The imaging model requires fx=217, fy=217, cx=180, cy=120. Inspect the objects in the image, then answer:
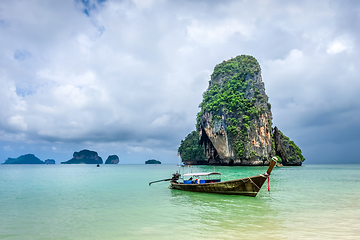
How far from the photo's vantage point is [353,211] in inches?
372

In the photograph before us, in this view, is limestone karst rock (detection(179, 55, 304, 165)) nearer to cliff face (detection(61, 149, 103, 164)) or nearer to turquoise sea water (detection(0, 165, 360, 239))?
turquoise sea water (detection(0, 165, 360, 239))

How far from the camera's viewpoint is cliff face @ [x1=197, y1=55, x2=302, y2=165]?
5334 centimetres

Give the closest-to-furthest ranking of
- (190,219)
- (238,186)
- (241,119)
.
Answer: (190,219)
(238,186)
(241,119)

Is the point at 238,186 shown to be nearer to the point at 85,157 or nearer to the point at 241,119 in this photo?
the point at 241,119

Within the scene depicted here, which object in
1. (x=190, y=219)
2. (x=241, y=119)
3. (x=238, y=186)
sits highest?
(x=241, y=119)

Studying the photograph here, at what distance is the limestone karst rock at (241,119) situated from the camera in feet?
175

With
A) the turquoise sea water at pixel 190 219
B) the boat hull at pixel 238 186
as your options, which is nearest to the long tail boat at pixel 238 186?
the boat hull at pixel 238 186

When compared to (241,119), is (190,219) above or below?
below

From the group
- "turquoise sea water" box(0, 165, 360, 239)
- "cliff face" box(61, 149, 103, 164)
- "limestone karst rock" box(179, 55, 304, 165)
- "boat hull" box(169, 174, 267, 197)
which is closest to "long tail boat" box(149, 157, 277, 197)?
"boat hull" box(169, 174, 267, 197)

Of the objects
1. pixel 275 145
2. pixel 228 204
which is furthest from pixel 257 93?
pixel 228 204

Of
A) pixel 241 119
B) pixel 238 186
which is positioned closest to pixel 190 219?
pixel 238 186

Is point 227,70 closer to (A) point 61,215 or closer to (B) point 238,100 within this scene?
(B) point 238,100

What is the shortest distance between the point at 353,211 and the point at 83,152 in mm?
178478

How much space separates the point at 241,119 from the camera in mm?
54188
